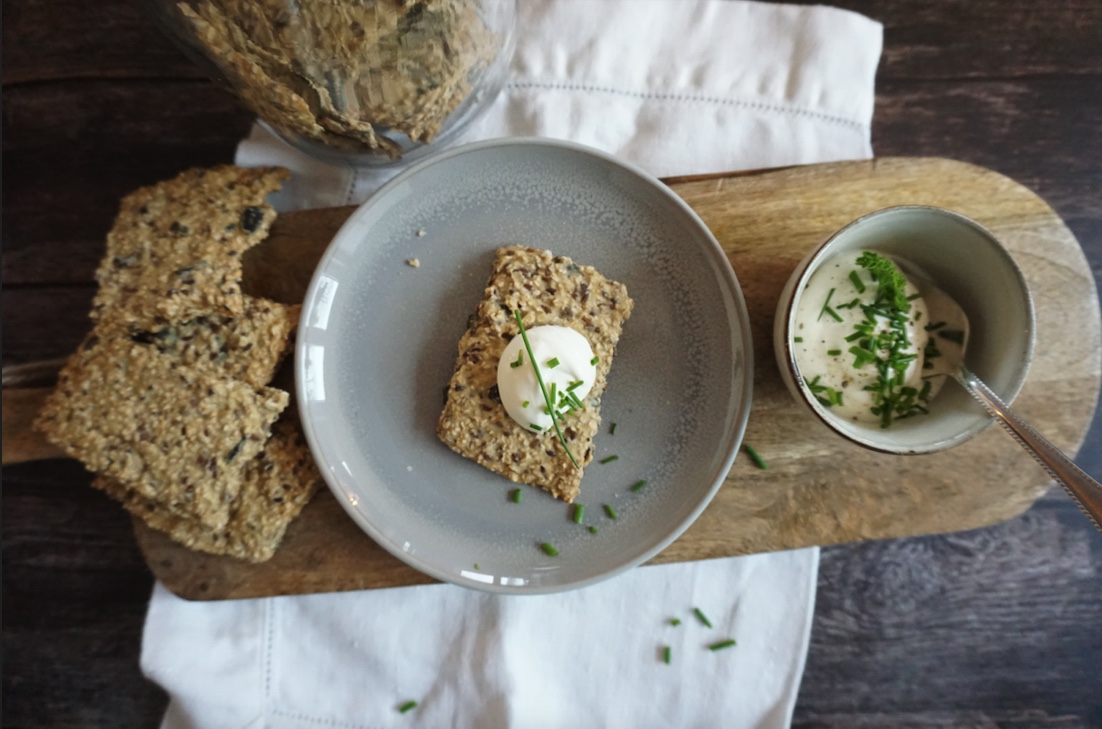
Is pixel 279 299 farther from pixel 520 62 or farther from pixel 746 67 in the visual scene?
pixel 746 67

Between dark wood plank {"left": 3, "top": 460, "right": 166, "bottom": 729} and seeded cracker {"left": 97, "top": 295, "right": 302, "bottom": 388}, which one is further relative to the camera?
dark wood plank {"left": 3, "top": 460, "right": 166, "bottom": 729}

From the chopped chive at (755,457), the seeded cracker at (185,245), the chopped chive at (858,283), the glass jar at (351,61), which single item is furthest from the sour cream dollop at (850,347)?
the seeded cracker at (185,245)

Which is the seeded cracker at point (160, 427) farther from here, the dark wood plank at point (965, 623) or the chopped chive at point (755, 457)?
the dark wood plank at point (965, 623)

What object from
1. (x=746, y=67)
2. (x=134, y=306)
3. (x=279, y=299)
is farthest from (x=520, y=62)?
(x=134, y=306)

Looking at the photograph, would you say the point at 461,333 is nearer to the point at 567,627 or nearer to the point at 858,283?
the point at 567,627

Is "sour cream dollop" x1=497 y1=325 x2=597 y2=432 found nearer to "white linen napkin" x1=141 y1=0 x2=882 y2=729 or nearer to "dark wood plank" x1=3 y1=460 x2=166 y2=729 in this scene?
"white linen napkin" x1=141 y1=0 x2=882 y2=729

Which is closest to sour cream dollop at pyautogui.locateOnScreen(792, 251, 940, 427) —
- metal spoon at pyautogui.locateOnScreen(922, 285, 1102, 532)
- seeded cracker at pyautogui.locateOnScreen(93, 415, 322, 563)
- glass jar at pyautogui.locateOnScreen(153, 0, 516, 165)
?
metal spoon at pyautogui.locateOnScreen(922, 285, 1102, 532)
